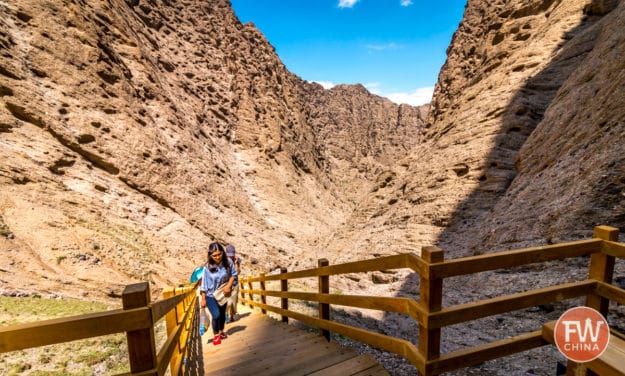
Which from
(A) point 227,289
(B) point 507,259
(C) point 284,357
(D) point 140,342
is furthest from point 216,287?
(B) point 507,259

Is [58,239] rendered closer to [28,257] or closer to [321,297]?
[28,257]

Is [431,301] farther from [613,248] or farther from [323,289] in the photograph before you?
[323,289]

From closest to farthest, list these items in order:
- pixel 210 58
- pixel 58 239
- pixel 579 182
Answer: pixel 579 182, pixel 58 239, pixel 210 58

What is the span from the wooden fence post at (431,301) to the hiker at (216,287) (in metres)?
3.90

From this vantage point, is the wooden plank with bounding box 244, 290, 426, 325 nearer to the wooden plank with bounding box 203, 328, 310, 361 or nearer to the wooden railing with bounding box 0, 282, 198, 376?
the wooden plank with bounding box 203, 328, 310, 361

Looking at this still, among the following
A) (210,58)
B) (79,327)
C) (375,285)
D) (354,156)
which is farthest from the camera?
(354,156)

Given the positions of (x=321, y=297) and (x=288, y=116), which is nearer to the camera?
(x=321, y=297)

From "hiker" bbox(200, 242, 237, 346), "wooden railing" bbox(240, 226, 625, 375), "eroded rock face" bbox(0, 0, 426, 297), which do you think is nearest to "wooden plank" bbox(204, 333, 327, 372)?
"hiker" bbox(200, 242, 237, 346)

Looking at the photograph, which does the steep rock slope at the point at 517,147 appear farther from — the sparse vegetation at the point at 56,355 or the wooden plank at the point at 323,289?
the sparse vegetation at the point at 56,355

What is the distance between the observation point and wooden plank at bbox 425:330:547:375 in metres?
1.98

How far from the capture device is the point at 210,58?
3288 centimetres

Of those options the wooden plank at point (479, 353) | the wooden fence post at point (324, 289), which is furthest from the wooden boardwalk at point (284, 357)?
the wooden plank at point (479, 353)

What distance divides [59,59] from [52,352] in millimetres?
16621

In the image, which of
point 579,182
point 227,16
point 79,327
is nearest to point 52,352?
point 79,327
